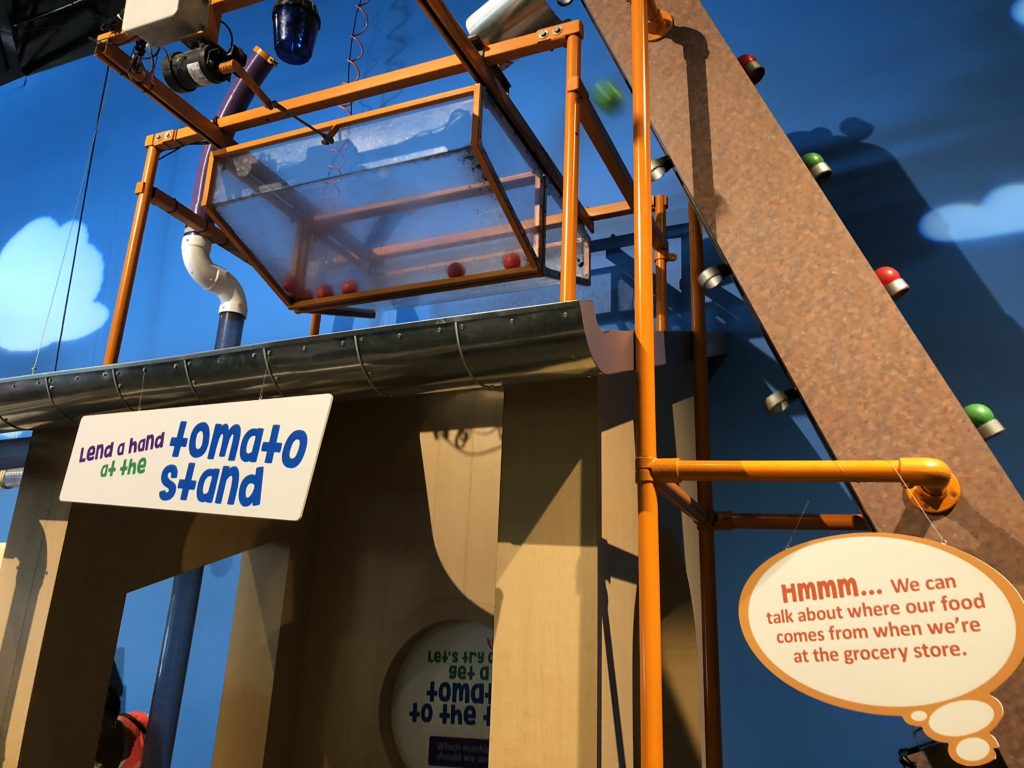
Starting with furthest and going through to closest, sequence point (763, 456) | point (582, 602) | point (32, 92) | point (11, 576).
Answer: point (32, 92) → point (763, 456) → point (11, 576) → point (582, 602)

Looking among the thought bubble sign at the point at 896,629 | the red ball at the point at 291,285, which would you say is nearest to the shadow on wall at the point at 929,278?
the thought bubble sign at the point at 896,629

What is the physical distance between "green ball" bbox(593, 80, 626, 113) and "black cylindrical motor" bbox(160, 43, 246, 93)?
2.26 meters

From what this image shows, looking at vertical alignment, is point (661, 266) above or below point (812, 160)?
above

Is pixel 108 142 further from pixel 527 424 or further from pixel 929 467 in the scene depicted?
pixel 929 467

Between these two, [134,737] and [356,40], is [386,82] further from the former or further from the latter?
[134,737]

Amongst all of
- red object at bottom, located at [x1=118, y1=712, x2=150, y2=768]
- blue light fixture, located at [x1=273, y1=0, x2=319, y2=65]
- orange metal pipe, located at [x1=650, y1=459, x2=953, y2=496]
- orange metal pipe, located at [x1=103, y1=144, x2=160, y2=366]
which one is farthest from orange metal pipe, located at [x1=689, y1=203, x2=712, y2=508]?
red object at bottom, located at [x1=118, y1=712, x2=150, y2=768]

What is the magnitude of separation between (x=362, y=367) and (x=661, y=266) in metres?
2.16

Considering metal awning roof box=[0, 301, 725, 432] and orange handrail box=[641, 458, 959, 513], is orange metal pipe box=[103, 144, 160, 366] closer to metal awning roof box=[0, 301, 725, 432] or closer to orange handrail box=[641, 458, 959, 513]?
metal awning roof box=[0, 301, 725, 432]

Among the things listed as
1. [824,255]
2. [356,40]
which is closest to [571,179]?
[824,255]

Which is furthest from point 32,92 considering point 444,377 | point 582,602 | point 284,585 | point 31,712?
point 582,602

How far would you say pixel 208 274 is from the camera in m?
4.77

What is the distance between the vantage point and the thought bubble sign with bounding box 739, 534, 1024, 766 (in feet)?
4.95

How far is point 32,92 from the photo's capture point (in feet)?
25.3

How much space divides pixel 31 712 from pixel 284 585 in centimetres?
127
